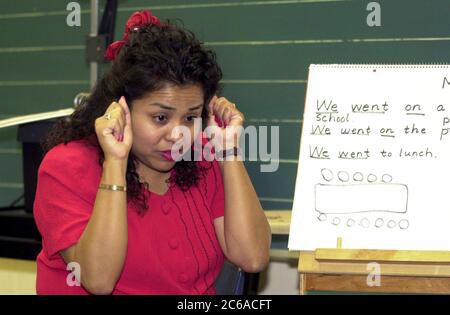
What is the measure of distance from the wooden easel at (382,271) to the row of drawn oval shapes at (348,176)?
154 mm

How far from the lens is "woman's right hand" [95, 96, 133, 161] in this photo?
1.32m

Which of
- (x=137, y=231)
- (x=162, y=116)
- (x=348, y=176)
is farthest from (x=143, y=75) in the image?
(x=348, y=176)

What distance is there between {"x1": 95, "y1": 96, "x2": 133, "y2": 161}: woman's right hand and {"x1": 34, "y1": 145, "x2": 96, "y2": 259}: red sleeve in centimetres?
8

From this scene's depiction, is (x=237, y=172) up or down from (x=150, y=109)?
down

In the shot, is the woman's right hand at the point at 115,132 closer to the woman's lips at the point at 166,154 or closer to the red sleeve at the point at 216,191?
the woman's lips at the point at 166,154

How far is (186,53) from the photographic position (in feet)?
4.57

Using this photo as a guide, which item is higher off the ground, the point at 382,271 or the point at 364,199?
the point at 364,199

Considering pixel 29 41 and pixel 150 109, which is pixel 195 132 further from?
pixel 29 41

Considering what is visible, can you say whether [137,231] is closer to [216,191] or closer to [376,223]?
[216,191]

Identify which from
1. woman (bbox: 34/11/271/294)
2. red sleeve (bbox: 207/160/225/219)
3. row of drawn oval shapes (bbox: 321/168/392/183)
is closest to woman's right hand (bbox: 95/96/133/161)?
Answer: woman (bbox: 34/11/271/294)

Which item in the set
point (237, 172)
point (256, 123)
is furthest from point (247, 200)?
point (256, 123)

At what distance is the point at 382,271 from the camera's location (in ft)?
4.25

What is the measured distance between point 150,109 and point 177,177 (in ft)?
0.75

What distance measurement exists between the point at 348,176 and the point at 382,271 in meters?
0.21
